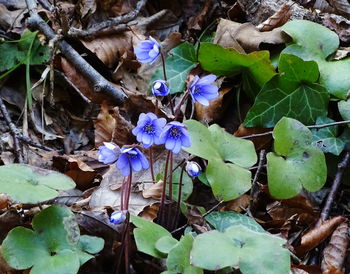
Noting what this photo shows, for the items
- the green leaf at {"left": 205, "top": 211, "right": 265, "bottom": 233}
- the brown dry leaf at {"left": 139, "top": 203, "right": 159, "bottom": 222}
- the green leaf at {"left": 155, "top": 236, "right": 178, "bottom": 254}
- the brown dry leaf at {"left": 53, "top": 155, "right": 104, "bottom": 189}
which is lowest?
the brown dry leaf at {"left": 53, "top": 155, "right": 104, "bottom": 189}

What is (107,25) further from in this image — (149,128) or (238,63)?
(149,128)

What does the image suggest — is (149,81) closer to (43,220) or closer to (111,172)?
(111,172)

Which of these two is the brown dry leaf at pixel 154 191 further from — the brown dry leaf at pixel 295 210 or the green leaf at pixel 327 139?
the green leaf at pixel 327 139

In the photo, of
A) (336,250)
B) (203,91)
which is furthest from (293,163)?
(203,91)

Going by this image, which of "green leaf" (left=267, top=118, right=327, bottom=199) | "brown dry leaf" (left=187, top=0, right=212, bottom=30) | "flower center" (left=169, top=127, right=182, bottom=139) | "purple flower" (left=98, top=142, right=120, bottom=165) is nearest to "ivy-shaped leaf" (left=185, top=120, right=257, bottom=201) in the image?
"green leaf" (left=267, top=118, right=327, bottom=199)

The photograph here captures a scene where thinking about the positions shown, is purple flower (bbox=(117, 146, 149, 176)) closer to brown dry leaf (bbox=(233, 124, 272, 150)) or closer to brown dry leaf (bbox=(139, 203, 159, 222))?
brown dry leaf (bbox=(139, 203, 159, 222))
